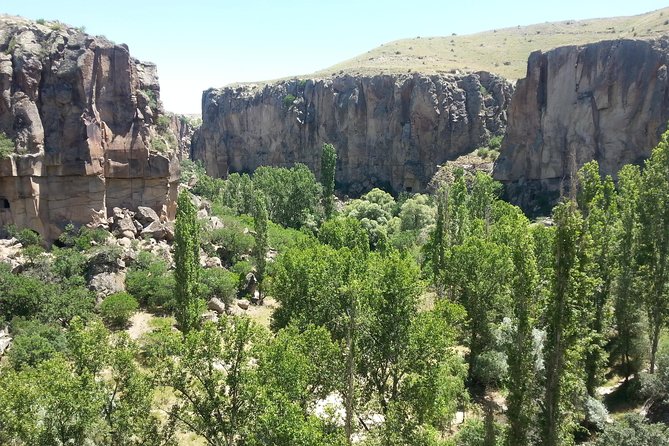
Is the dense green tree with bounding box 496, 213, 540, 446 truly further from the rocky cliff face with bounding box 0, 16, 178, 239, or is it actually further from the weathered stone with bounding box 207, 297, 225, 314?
the rocky cliff face with bounding box 0, 16, 178, 239

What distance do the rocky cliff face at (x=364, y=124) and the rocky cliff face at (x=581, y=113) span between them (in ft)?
48.9

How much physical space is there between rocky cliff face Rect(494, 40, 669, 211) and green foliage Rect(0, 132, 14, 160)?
56942 mm

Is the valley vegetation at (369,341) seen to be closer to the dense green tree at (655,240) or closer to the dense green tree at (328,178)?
the dense green tree at (655,240)

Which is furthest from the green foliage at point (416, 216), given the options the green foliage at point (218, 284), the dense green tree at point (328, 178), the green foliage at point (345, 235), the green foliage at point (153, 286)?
the green foliage at point (153, 286)

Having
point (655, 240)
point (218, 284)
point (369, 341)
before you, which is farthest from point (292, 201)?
point (369, 341)

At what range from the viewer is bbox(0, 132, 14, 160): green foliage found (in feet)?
121

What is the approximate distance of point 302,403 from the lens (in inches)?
660

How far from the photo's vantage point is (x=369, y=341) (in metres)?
21.2

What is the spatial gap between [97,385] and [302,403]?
20.9 feet

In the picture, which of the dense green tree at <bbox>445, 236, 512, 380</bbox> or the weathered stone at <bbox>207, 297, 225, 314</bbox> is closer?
the dense green tree at <bbox>445, 236, 512, 380</bbox>

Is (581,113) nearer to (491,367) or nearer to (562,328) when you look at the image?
(491,367)

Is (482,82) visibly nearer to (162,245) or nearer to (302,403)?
(162,245)

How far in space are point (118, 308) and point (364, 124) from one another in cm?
6755

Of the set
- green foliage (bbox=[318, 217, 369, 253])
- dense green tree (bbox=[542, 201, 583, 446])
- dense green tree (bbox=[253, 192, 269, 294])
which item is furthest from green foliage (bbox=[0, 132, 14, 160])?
dense green tree (bbox=[542, 201, 583, 446])
